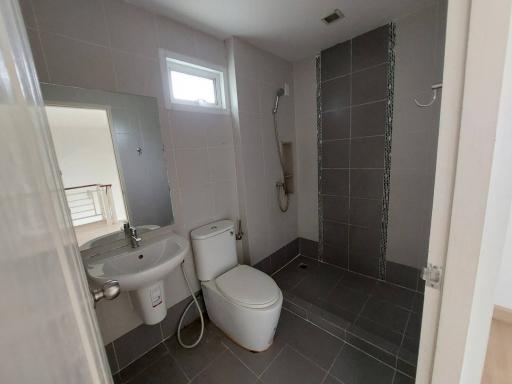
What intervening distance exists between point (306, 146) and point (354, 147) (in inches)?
19.7

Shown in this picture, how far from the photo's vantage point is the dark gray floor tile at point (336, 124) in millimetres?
1959

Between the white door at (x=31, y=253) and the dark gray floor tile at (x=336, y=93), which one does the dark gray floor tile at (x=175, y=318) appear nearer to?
the white door at (x=31, y=253)

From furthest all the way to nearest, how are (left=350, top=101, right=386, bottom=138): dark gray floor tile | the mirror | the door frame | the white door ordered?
(left=350, top=101, right=386, bottom=138): dark gray floor tile
the mirror
the door frame
the white door

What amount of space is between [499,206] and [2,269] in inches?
38.2

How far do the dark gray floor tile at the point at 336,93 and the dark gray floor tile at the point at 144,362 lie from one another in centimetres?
240

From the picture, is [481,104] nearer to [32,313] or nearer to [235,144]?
[32,313]

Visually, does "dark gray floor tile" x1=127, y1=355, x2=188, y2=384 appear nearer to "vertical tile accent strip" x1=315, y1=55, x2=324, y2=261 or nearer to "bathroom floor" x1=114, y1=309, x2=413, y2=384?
"bathroom floor" x1=114, y1=309, x2=413, y2=384

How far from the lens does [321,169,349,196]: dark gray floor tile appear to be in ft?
6.79

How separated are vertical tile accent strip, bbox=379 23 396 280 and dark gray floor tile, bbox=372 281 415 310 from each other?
0.32 feet

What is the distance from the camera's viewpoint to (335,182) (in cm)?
214

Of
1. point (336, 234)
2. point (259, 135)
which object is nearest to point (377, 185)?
point (336, 234)

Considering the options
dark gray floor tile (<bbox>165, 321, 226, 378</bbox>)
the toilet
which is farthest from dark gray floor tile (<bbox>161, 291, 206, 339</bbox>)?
the toilet

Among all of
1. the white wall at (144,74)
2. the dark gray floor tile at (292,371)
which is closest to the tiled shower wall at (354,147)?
the white wall at (144,74)

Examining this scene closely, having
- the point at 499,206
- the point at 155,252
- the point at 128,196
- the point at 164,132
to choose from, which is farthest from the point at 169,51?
the point at 499,206
